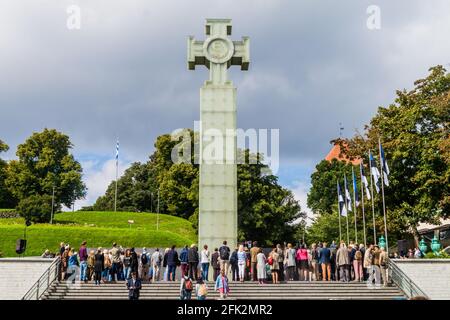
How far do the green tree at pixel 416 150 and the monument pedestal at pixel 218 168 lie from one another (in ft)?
52.5

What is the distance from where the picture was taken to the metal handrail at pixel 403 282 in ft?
64.0

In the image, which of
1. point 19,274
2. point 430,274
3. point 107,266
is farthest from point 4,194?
point 430,274

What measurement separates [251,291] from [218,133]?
9121 millimetres

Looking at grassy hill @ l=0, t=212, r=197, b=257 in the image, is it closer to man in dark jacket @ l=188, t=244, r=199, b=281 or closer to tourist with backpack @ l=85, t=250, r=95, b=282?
tourist with backpack @ l=85, t=250, r=95, b=282

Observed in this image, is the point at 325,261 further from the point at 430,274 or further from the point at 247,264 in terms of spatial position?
the point at 430,274

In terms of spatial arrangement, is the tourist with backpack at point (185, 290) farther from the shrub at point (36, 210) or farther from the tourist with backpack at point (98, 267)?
the shrub at point (36, 210)

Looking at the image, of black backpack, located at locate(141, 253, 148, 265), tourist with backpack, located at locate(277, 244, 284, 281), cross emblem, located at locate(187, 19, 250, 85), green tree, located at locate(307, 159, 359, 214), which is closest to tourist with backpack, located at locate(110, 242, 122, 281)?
black backpack, located at locate(141, 253, 148, 265)

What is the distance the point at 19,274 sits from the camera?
22641 millimetres

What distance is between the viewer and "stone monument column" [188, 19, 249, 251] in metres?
25.5

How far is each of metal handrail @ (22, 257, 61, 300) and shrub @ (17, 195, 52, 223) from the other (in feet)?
139
